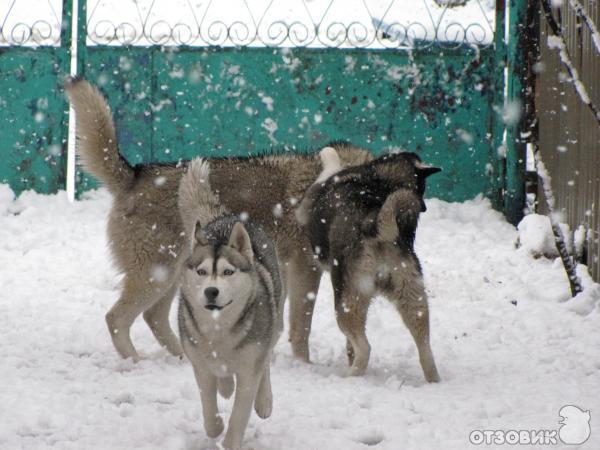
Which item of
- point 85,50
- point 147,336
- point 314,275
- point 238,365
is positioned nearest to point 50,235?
point 85,50

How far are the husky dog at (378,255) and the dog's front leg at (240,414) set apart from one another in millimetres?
1540

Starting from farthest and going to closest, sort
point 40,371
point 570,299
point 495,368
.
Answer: point 570,299 → point 495,368 → point 40,371

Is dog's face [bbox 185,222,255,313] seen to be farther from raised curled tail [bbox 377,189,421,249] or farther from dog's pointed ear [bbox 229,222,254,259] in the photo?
raised curled tail [bbox 377,189,421,249]

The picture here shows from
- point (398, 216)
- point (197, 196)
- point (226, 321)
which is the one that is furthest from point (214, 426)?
point (398, 216)

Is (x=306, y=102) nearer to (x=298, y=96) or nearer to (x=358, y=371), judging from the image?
(x=298, y=96)

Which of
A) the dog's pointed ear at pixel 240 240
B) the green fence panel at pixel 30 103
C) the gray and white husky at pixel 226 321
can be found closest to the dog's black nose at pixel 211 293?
the gray and white husky at pixel 226 321

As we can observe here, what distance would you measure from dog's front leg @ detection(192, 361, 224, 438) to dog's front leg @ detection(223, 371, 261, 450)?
15 centimetres

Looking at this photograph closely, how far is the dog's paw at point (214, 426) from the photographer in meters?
4.26

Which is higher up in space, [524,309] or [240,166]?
[240,166]

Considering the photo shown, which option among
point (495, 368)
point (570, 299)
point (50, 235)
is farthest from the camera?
point (50, 235)

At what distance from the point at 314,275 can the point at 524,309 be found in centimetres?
197

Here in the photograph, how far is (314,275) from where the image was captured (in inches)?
253

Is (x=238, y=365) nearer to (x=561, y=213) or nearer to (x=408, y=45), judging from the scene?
(x=561, y=213)

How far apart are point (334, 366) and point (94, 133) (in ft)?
7.43
